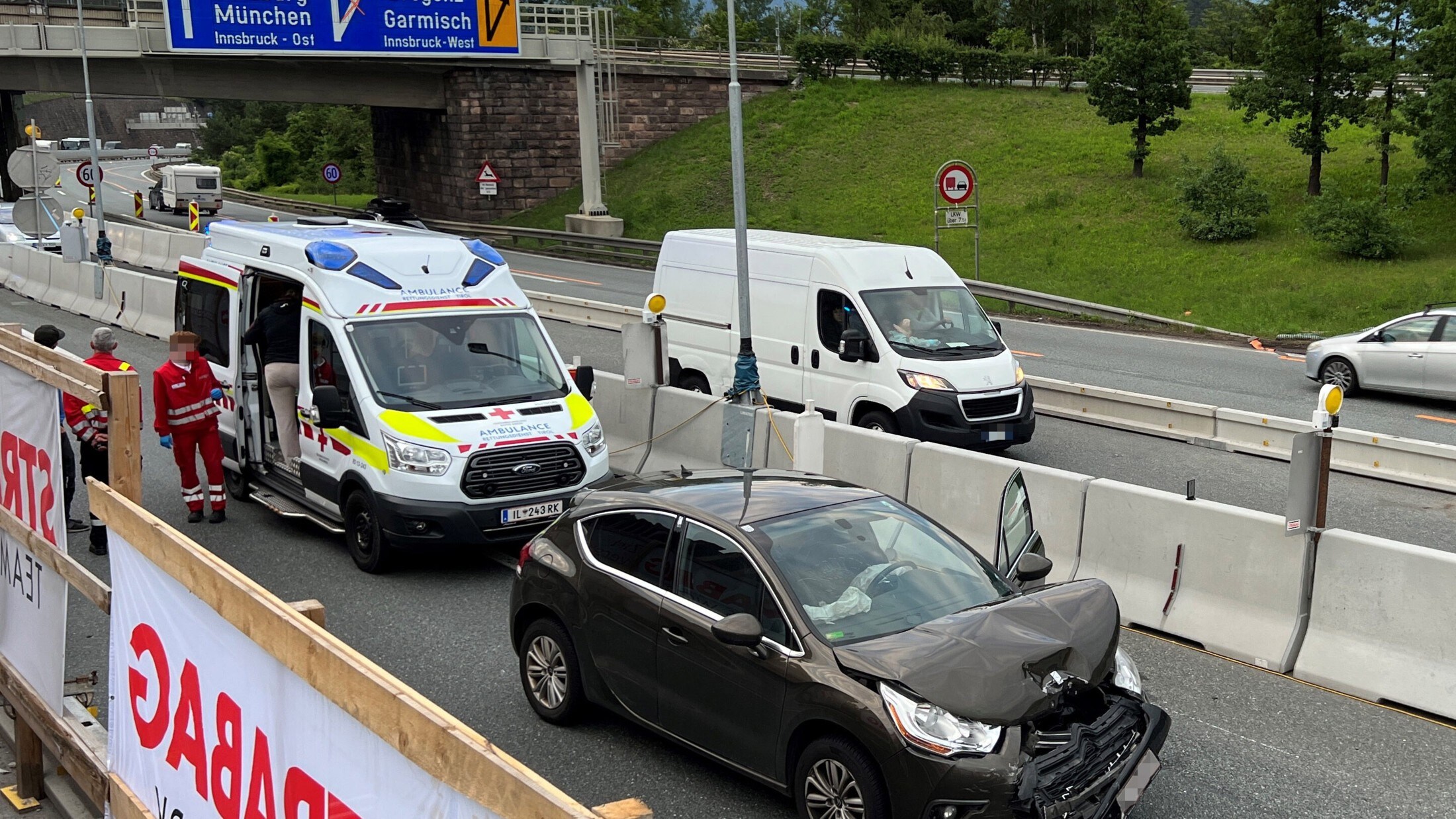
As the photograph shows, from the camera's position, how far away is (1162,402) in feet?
52.7

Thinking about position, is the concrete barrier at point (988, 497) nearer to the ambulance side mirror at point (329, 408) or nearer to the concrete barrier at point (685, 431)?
the concrete barrier at point (685, 431)

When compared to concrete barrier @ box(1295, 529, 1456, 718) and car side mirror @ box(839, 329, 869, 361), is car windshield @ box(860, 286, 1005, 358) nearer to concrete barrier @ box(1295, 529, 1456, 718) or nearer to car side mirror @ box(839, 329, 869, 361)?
car side mirror @ box(839, 329, 869, 361)

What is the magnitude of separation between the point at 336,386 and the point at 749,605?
5.84 m

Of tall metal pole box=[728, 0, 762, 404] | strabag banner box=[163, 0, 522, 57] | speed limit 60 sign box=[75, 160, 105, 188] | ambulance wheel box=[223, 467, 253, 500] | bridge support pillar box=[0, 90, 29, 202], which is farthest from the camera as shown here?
bridge support pillar box=[0, 90, 29, 202]

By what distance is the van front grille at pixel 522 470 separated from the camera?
1037 centimetres

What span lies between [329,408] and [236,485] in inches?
120

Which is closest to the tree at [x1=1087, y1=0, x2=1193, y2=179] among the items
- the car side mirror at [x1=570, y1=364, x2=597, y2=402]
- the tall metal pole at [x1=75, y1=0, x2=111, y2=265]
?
the tall metal pole at [x1=75, y1=0, x2=111, y2=265]

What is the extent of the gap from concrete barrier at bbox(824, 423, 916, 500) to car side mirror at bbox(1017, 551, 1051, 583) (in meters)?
3.89

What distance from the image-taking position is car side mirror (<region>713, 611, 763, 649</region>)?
595cm

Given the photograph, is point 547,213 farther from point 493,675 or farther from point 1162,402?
point 493,675

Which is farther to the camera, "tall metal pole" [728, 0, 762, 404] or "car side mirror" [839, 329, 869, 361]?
"car side mirror" [839, 329, 869, 361]

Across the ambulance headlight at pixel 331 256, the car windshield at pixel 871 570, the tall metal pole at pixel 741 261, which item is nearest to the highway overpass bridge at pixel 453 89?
the tall metal pole at pixel 741 261

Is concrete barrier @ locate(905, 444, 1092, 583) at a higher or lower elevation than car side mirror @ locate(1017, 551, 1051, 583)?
Result: lower

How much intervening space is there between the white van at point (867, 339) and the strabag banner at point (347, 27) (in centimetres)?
2428
